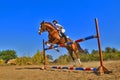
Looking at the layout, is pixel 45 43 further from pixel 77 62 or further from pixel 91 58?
pixel 91 58

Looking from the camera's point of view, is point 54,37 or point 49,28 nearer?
point 54,37

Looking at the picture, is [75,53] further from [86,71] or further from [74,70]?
[86,71]

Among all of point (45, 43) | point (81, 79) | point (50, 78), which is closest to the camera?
point (81, 79)

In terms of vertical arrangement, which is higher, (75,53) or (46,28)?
(46,28)

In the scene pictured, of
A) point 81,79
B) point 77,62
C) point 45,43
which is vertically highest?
point 45,43

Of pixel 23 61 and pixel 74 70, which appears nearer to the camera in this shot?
pixel 74 70

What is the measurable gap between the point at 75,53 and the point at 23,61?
29.6ft

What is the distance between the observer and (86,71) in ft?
41.7

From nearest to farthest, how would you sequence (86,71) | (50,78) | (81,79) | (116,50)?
(81,79), (50,78), (86,71), (116,50)

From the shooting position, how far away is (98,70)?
1135cm

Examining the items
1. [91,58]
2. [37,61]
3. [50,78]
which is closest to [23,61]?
[37,61]

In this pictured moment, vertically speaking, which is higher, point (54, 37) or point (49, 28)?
point (49, 28)

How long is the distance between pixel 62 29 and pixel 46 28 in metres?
0.89

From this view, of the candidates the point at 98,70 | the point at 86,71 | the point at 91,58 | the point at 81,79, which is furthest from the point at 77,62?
the point at 91,58
